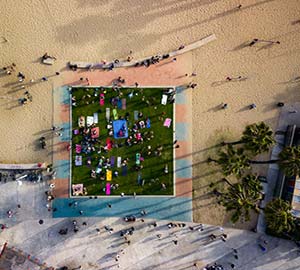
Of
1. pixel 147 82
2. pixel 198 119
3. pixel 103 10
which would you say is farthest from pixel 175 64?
pixel 103 10

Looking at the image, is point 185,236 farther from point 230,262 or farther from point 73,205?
point 73,205

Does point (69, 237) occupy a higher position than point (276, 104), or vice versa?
point (276, 104)

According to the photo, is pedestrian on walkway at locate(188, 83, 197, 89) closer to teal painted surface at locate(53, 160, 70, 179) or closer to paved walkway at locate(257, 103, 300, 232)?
paved walkway at locate(257, 103, 300, 232)

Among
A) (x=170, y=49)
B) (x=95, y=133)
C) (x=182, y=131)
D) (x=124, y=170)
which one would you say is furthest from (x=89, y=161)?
(x=170, y=49)

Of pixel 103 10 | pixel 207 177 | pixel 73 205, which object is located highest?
pixel 103 10

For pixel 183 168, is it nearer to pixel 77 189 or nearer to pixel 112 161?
pixel 112 161

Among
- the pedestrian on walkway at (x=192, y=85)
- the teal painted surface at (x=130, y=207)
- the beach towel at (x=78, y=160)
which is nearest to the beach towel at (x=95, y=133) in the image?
the beach towel at (x=78, y=160)

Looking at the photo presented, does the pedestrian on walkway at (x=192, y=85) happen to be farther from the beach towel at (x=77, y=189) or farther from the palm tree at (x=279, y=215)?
the beach towel at (x=77, y=189)
